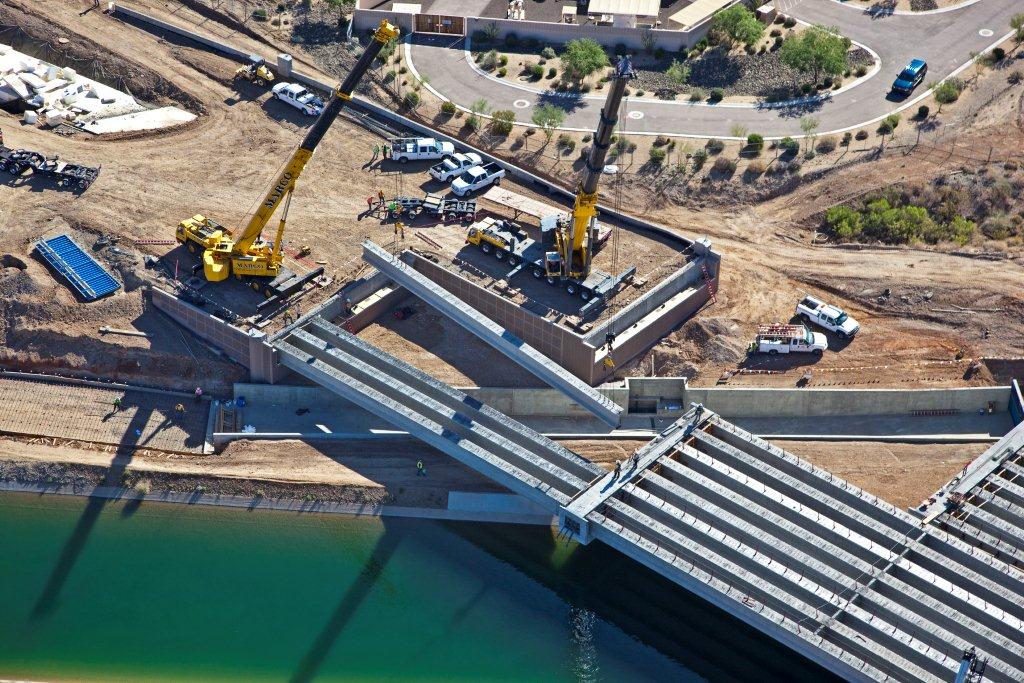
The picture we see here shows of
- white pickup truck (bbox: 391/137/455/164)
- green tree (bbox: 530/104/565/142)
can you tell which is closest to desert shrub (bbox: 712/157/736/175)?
green tree (bbox: 530/104/565/142)

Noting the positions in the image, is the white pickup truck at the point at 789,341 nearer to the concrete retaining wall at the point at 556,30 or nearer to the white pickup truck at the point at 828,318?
the white pickup truck at the point at 828,318

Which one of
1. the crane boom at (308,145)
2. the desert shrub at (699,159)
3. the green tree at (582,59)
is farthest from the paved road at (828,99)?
the crane boom at (308,145)

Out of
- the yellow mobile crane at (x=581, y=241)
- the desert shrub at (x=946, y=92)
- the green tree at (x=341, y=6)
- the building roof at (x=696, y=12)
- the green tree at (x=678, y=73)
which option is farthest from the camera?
the green tree at (x=341, y=6)

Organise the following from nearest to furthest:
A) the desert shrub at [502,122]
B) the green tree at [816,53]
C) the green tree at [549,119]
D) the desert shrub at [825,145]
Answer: the desert shrub at [825,145]
the green tree at [549,119]
the desert shrub at [502,122]
the green tree at [816,53]

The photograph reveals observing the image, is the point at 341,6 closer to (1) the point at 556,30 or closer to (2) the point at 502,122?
(1) the point at 556,30

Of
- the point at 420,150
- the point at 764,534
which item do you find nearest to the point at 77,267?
the point at 420,150

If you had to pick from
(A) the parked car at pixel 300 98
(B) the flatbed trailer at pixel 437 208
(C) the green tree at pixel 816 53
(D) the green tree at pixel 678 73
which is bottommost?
(B) the flatbed trailer at pixel 437 208
